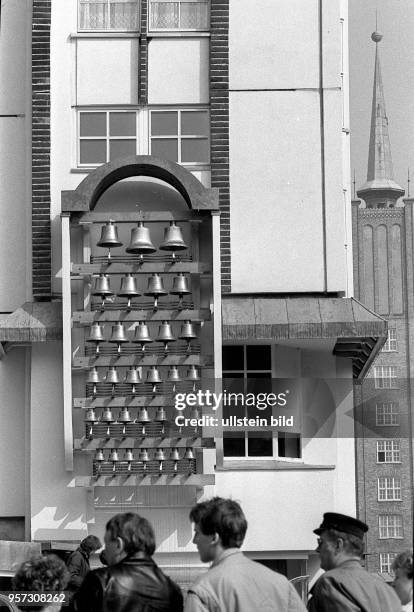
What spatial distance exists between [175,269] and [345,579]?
1236 centimetres

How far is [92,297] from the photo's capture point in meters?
20.6

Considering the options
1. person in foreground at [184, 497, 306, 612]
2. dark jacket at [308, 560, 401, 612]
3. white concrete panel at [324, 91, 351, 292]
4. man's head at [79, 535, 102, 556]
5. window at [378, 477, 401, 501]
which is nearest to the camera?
person in foreground at [184, 497, 306, 612]

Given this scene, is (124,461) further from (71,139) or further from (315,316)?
(71,139)

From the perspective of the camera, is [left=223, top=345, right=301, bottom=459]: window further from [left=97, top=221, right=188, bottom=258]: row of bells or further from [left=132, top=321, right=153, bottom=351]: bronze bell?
[left=97, top=221, right=188, bottom=258]: row of bells

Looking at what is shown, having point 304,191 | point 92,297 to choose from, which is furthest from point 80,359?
point 304,191

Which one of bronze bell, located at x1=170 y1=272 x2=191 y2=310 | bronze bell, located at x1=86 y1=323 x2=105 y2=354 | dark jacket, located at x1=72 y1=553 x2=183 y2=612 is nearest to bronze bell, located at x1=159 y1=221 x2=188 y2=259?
bronze bell, located at x1=170 y1=272 x2=191 y2=310

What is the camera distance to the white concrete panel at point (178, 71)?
2169 cm

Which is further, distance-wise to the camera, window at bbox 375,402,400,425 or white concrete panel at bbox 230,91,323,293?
white concrete panel at bbox 230,91,323,293

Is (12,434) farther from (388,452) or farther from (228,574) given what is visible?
(388,452)

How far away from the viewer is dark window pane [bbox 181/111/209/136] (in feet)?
71.1

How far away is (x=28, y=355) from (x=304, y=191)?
4566 mm

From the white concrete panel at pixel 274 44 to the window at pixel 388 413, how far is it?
4.72 meters

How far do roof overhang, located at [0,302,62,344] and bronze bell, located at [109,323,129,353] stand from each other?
84 cm

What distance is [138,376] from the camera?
2038cm
